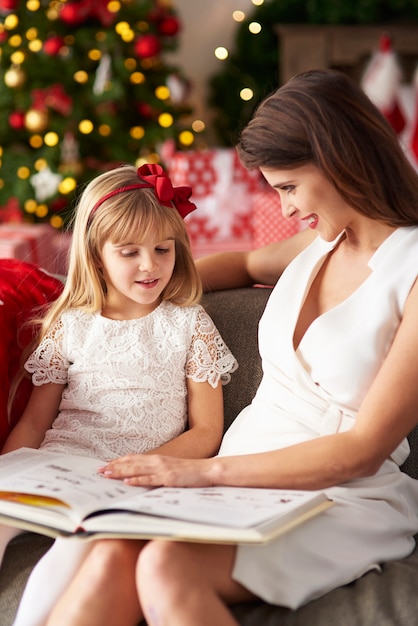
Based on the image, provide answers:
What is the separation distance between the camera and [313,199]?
1606mm

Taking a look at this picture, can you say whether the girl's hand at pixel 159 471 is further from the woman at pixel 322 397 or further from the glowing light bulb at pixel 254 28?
the glowing light bulb at pixel 254 28

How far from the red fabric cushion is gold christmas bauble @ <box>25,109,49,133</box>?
107 inches

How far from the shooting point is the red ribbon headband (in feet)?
6.20

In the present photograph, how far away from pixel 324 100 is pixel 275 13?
12.2 feet

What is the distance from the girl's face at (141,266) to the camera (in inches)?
73.4

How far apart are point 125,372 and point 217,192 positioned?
8.71ft

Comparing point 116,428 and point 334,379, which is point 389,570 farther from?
point 116,428

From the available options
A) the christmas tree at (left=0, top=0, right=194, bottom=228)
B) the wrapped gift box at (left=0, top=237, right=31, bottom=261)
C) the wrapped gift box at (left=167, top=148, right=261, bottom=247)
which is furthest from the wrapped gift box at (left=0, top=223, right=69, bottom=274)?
the wrapped gift box at (left=167, top=148, right=261, bottom=247)

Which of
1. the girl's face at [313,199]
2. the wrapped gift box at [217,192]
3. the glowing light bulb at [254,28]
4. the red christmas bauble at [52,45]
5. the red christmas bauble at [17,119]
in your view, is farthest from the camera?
the glowing light bulb at [254,28]

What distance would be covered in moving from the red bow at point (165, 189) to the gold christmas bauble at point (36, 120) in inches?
113

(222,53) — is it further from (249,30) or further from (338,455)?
(338,455)

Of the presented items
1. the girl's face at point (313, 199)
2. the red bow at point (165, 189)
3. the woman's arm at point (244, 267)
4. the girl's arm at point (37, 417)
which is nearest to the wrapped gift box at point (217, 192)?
the woman's arm at point (244, 267)

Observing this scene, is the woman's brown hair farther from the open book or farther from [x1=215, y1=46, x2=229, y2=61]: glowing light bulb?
[x1=215, y1=46, x2=229, y2=61]: glowing light bulb

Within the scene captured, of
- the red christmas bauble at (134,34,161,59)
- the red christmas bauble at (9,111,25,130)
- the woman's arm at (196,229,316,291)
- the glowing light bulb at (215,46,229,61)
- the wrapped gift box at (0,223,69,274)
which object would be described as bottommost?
the wrapped gift box at (0,223,69,274)
